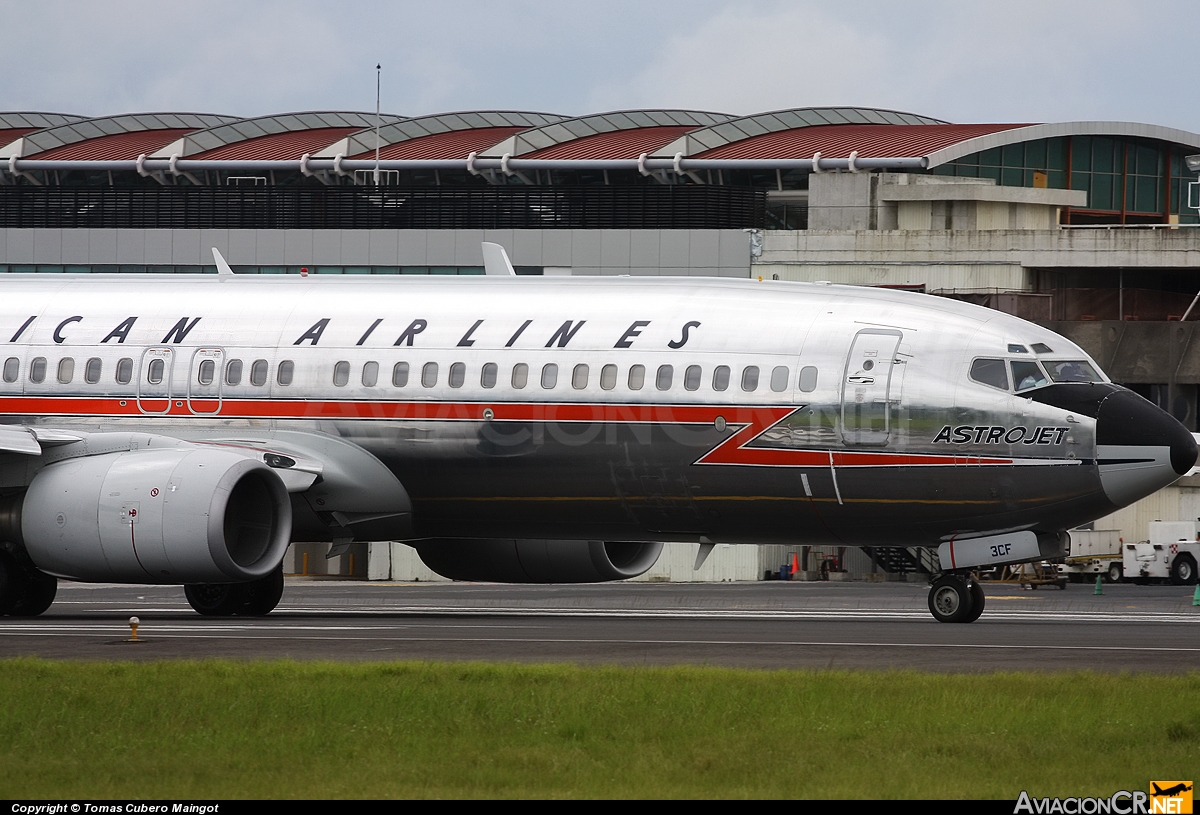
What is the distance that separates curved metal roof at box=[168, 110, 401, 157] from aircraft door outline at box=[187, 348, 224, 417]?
45.2 metres

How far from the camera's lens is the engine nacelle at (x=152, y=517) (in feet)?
80.5

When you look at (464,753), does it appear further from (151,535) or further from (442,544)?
(442,544)

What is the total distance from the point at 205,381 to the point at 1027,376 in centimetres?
1217

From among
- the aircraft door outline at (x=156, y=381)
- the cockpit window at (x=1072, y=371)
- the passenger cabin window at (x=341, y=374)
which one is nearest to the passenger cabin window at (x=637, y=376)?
the passenger cabin window at (x=341, y=374)

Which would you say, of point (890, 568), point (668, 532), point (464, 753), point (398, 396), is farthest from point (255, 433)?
point (890, 568)

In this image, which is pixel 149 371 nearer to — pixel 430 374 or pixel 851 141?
pixel 430 374

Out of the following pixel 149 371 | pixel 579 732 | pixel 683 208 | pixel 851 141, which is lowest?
pixel 579 732

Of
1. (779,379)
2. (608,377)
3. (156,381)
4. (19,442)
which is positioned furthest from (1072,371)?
(19,442)

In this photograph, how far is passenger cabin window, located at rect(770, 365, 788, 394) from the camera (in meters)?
24.8

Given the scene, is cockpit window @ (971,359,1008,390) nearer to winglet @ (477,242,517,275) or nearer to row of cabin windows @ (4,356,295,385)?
winglet @ (477,242,517,275)

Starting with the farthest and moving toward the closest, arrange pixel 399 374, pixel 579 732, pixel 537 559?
pixel 537 559 < pixel 399 374 < pixel 579 732

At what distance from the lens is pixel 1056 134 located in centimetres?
7275

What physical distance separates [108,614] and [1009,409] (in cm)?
1518

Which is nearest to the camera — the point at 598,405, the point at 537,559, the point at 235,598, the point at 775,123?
the point at 598,405
